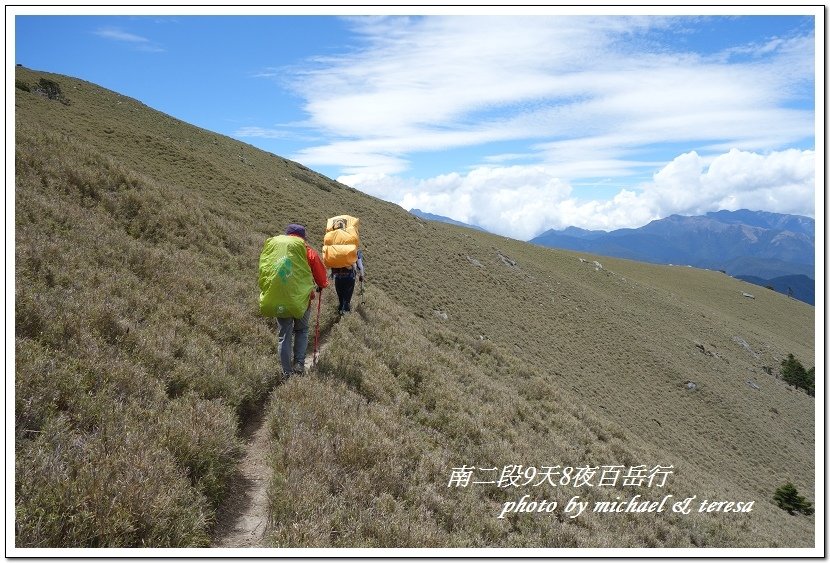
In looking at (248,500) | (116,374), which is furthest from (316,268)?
(248,500)

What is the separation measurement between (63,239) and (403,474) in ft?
29.9

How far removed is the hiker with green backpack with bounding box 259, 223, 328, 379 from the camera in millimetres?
7297

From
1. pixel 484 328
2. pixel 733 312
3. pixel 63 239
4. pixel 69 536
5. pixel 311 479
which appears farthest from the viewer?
pixel 733 312

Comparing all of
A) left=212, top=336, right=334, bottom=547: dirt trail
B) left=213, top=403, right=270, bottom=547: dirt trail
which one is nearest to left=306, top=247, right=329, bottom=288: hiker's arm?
left=212, top=336, right=334, bottom=547: dirt trail

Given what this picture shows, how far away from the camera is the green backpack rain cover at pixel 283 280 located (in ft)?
23.9

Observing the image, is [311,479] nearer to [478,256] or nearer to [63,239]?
[63,239]

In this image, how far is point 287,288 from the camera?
24.0ft

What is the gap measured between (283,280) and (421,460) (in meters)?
3.76

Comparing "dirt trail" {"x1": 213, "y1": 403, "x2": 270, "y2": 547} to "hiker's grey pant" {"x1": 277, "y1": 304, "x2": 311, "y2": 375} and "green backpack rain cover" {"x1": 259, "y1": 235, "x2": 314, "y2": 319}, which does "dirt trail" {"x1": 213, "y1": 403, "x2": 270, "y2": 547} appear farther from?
"green backpack rain cover" {"x1": 259, "y1": 235, "x2": 314, "y2": 319}

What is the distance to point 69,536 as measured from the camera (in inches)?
139

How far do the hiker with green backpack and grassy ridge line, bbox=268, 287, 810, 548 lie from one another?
83cm

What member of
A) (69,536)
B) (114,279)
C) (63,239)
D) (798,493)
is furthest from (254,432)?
(798,493)

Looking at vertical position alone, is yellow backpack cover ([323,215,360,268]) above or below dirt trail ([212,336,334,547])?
above

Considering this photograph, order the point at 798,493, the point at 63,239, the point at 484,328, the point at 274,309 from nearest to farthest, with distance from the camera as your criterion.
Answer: the point at 274,309 < the point at 63,239 < the point at 798,493 < the point at 484,328
